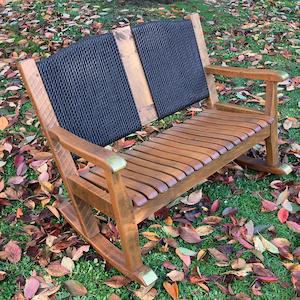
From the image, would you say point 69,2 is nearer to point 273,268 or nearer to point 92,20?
point 92,20

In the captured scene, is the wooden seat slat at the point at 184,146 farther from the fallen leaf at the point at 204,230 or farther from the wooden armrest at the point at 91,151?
the wooden armrest at the point at 91,151

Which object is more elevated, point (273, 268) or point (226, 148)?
point (226, 148)

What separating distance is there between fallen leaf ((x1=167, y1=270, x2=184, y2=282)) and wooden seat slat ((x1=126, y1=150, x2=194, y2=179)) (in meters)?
0.52

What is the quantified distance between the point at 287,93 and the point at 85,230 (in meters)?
2.36

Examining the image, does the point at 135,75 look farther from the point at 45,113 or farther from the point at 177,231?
the point at 177,231

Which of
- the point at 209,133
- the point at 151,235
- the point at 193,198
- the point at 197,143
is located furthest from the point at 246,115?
the point at 151,235

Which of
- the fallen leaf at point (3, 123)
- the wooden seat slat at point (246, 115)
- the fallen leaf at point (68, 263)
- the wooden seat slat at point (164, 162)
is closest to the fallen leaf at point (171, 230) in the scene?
the wooden seat slat at point (164, 162)

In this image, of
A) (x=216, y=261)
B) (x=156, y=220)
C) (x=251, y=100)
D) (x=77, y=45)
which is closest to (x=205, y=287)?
(x=216, y=261)

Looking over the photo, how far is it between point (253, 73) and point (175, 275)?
4.12ft

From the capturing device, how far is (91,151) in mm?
1953

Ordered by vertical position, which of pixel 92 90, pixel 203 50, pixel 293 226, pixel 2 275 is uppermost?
pixel 92 90

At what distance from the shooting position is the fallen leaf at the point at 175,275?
7.55 feet

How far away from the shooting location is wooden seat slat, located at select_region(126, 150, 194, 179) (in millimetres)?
2215

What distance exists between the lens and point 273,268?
→ 7.66 feet
